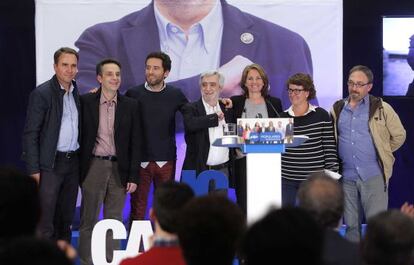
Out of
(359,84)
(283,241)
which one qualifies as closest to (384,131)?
(359,84)

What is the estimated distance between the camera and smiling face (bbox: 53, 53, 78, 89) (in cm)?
505

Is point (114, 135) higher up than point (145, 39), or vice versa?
point (145, 39)

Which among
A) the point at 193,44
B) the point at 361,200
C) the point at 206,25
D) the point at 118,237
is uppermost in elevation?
the point at 206,25

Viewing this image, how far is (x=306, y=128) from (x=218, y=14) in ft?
5.84

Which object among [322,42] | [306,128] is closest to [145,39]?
[322,42]

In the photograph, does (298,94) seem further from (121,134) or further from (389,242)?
(389,242)

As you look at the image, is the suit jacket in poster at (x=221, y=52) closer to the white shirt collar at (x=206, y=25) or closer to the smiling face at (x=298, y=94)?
the white shirt collar at (x=206, y=25)

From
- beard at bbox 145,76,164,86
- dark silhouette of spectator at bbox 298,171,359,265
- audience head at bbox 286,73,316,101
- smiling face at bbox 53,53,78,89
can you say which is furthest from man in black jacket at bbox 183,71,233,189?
dark silhouette of spectator at bbox 298,171,359,265

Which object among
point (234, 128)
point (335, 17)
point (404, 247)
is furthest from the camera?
point (335, 17)

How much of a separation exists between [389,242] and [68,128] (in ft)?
10.5

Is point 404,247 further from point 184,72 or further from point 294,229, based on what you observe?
point 184,72

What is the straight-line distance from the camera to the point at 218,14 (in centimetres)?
648

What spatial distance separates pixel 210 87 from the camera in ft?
17.3

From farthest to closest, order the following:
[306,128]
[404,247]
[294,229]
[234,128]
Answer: [306,128] → [234,128] → [404,247] → [294,229]
